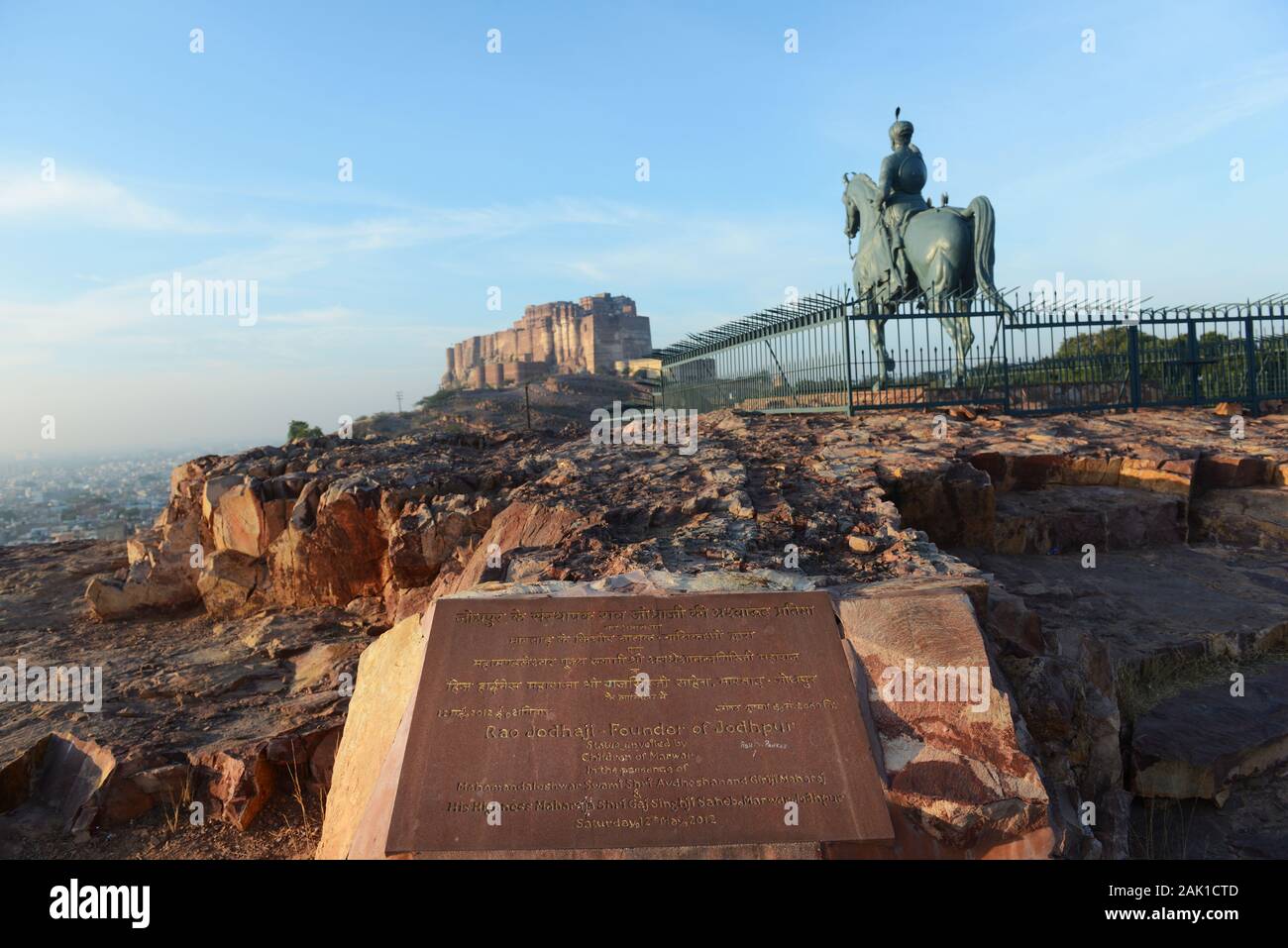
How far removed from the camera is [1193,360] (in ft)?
36.8

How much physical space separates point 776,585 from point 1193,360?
1057 centimetres

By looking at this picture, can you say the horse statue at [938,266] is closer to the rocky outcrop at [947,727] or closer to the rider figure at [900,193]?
the rider figure at [900,193]

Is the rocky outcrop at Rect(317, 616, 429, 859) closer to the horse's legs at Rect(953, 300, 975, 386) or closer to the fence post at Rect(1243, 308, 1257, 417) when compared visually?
the horse's legs at Rect(953, 300, 975, 386)

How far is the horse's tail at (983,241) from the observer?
11.4 metres

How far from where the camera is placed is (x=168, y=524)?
25.4 ft

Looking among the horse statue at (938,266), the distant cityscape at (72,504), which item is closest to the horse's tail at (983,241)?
the horse statue at (938,266)

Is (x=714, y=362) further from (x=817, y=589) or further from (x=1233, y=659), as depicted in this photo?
(x=817, y=589)

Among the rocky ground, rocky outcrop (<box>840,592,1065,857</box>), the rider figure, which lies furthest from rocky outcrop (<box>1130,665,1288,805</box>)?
the rider figure

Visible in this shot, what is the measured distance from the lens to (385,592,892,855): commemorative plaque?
8.21 feet

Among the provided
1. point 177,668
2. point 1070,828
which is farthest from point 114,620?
point 1070,828

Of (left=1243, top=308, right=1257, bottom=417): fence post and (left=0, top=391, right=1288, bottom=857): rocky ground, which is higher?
(left=1243, top=308, right=1257, bottom=417): fence post

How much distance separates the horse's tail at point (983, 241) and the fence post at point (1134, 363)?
1.92m

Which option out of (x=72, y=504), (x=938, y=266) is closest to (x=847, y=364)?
(x=938, y=266)

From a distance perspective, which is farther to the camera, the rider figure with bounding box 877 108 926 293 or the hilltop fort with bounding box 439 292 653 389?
the hilltop fort with bounding box 439 292 653 389
